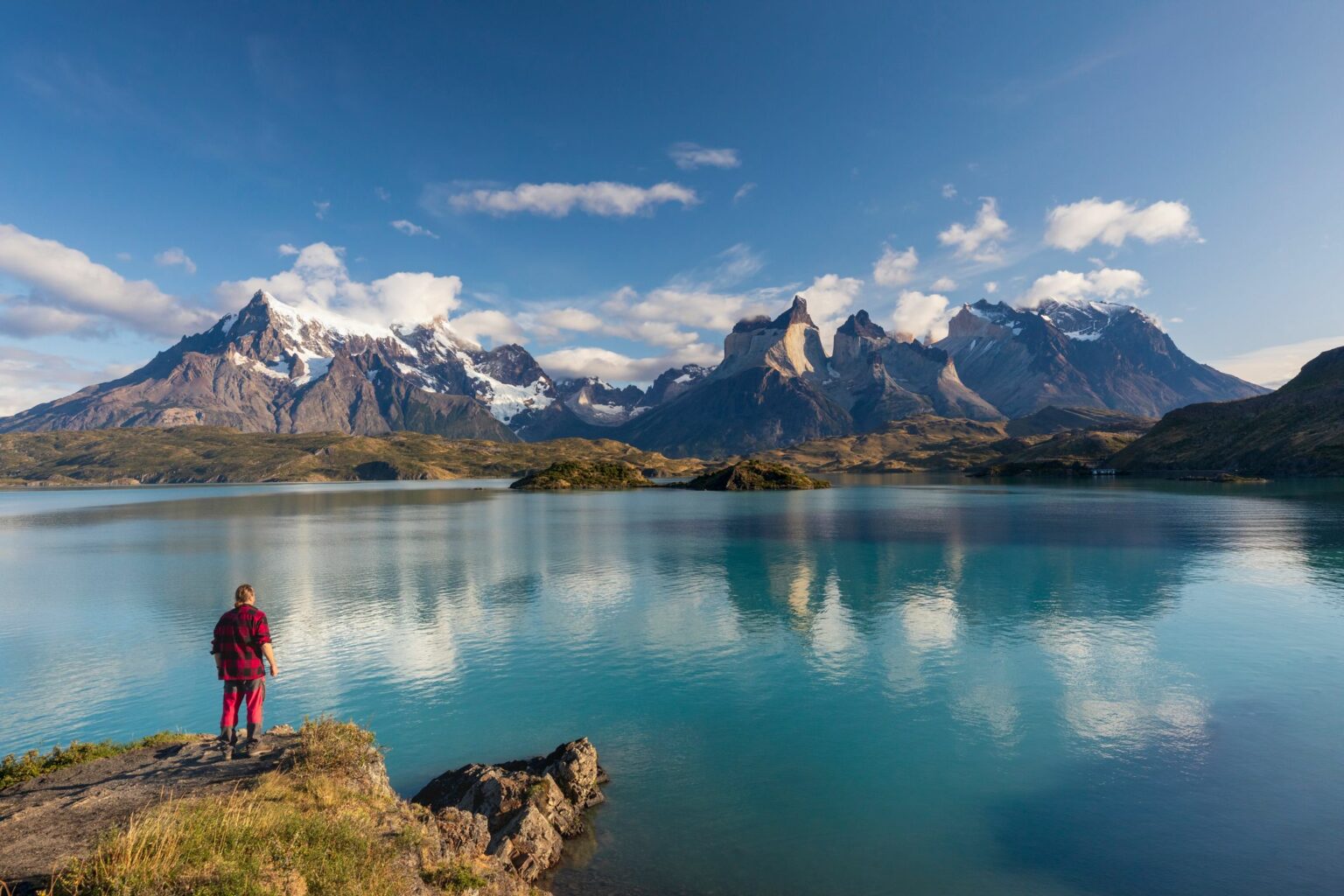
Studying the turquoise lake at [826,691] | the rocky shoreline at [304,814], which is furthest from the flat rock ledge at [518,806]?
the turquoise lake at [826,691]

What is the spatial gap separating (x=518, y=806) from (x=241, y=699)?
10293mm

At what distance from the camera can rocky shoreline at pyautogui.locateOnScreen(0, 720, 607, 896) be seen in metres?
13.4

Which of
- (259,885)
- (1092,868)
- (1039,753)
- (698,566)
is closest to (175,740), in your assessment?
(259,885)

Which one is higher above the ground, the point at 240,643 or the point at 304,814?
the point at 240,643

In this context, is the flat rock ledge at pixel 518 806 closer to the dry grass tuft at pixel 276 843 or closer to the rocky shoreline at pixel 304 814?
the rocky shoreline at pixel 304 814

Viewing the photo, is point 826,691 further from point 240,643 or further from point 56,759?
point 56,759

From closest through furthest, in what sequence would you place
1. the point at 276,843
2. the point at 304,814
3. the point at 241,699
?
1. the point at 276,843
2. the point at 304,814
3. the point at 241,699

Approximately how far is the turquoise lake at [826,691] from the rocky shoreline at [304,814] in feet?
7.93

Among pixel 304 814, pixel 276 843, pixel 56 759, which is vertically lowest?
pixel 56 759

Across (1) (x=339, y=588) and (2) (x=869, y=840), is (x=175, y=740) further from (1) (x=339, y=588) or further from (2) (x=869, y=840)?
(1) (x=339, y=588)

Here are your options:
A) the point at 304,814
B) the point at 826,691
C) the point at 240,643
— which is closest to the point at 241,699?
the point at 240,643

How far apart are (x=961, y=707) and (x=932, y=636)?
1412cm

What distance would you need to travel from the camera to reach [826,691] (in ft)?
123

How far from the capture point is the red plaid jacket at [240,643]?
2105 centimetres
